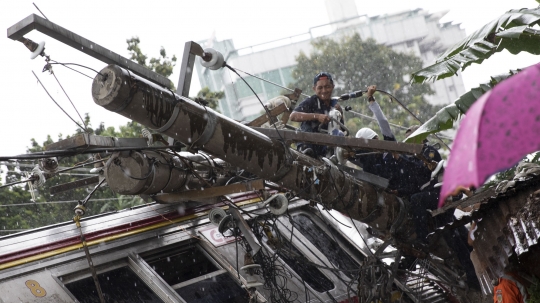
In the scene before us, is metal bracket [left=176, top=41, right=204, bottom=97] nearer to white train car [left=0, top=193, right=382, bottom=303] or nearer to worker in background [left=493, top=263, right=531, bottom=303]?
white train car [left=0, top=193, right=382, bottom=303]

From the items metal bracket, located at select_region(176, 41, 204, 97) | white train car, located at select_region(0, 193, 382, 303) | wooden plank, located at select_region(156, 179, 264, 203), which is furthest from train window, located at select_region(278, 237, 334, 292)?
metal bracket, located at select_region(176, 41, 204, 97)

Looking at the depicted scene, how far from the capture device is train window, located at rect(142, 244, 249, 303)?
7471 mm

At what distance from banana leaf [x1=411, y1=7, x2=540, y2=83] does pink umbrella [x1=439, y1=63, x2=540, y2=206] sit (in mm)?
4352

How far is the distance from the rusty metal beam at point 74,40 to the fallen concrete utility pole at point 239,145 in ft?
0.84

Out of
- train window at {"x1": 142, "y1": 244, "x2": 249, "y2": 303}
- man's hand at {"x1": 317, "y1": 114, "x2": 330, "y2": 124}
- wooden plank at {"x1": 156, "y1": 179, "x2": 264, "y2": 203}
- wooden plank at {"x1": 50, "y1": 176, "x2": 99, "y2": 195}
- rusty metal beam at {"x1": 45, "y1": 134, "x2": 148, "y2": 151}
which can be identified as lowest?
train window at {"x1": 142, "y1": 244, "x2": 249, "y2": 303}

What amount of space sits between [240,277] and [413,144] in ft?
7.70

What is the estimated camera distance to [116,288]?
724cm

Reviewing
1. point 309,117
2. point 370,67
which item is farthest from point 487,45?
point 370,67

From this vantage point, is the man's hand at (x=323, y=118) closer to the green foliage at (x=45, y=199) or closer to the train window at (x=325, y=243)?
the train window at (x=325, y=243)

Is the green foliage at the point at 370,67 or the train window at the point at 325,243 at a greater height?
the green foliage at the point at 370,67

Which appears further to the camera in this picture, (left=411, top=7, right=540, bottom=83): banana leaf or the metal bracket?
(left=411, top=7, right=540, bottom=83): banana leaf

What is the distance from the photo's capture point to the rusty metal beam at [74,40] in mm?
5312

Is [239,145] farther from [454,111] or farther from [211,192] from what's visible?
[454,111]

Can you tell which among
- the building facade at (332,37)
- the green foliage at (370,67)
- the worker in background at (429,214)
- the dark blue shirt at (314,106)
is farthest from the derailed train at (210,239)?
the building facade at (332,37)
